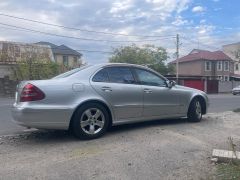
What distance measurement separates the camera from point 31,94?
20.7 feet

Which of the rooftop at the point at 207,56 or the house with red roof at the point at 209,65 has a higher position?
the rooftop at the point at 207,56

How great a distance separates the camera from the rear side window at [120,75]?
7316 millimetres

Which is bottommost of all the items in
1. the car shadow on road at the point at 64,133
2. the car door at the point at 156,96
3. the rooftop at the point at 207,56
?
the car shadow on road at the point at 64,133

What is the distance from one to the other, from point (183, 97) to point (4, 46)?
1490 inches

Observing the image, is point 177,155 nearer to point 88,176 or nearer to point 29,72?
point 88,176

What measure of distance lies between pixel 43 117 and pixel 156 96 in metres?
2.60

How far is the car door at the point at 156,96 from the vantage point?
7.70 m

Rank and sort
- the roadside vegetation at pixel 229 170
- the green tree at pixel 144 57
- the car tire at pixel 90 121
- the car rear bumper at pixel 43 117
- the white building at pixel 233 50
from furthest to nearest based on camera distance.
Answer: the white building at pixel 233 50 → the green tree at pixel 144 57 → the car tire at pixel 90 121 → the car rear bumper at pixel 43 117 → the roadside vegetation at pixel 229 170

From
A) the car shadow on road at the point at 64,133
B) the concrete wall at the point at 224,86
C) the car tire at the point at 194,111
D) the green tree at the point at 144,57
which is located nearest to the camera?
the car shadow on road at the point at 64,133

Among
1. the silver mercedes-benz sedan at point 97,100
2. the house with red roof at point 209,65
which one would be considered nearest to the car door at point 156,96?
the silver mercedes-benz sedan at point 97,100

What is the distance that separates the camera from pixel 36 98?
6.27m

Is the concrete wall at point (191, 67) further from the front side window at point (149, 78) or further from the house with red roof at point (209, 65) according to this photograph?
the front side window at point (149, 78)

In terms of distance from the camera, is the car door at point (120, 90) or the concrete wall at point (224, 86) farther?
the concrete wall at point (224, 86)

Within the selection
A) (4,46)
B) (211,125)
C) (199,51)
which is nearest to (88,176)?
(211,125)
